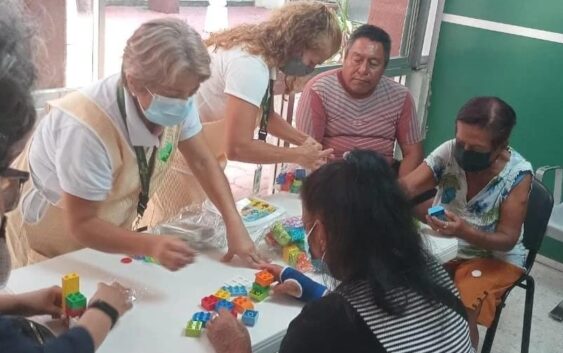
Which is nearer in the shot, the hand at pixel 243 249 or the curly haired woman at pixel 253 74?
the hand at pixel 243 249

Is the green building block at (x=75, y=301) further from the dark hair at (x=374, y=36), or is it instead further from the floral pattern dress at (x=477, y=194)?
the dark hair at (x=374, y=36)

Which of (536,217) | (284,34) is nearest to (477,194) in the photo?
(536,217)

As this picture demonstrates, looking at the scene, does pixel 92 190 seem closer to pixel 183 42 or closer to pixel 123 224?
pixel 123 224

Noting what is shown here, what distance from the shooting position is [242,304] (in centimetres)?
162

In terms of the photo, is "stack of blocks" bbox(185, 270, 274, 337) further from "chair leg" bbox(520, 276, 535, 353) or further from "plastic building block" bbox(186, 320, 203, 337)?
"chair leg" bbox(520, 276, 535, 353)

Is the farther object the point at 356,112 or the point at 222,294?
the point at 356,112

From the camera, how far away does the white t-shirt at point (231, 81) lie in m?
2.27

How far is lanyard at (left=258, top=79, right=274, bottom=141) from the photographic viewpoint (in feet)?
8.07

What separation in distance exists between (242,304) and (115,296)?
12.9 inches

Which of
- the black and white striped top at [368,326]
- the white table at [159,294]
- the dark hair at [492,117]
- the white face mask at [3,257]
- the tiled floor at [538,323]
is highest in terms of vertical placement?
the dark hair at [492,117]

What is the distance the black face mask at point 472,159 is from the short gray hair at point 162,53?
114cm

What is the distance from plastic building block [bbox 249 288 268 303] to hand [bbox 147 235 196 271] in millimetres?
194

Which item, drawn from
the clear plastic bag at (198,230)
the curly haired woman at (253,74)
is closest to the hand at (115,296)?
the clear plastic bag at (198,230)

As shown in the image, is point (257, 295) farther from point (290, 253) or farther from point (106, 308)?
point (106, 308)
